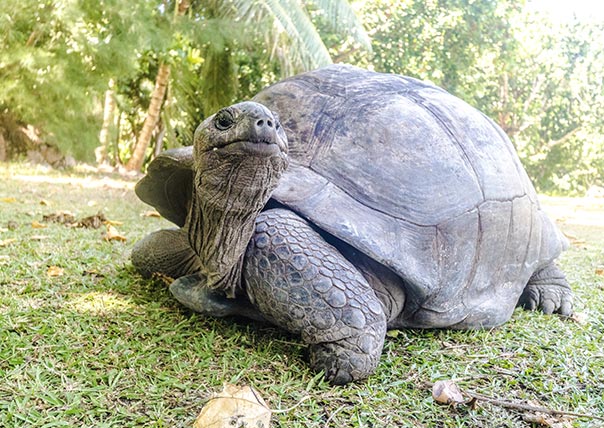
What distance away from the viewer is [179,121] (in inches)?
479

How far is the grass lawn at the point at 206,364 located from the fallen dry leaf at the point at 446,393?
0.03 metres

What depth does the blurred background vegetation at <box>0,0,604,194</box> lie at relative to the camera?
8242mm

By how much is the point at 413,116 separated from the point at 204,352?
115 cm

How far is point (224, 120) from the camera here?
1.57 m

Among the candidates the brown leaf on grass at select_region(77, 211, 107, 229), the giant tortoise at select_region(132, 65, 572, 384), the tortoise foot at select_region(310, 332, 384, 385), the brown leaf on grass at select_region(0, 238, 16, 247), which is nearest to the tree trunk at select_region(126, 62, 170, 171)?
the brown leaf on grass at select_region(77, 211, 107, 229)

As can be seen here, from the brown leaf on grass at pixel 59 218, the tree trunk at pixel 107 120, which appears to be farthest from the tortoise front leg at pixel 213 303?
the tree trunk at pixel 107 120

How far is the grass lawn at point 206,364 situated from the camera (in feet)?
4.65

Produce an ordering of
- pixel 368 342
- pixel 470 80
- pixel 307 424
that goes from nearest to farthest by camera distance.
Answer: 1. pixel 307 424
2. pixel 368 342
3. pixel 470 80

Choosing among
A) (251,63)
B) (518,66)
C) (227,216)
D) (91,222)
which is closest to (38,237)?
(91,222)

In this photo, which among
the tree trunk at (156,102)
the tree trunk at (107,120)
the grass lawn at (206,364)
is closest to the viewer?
the grass lawn at (206,364)

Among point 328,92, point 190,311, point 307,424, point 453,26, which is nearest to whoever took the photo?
point 307,424

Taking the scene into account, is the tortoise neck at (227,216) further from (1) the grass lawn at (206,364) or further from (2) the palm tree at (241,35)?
(2) the palm tree at (241,35)

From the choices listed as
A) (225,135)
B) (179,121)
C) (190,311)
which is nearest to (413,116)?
(225,135)

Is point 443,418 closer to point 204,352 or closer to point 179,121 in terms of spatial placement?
point 204,352
